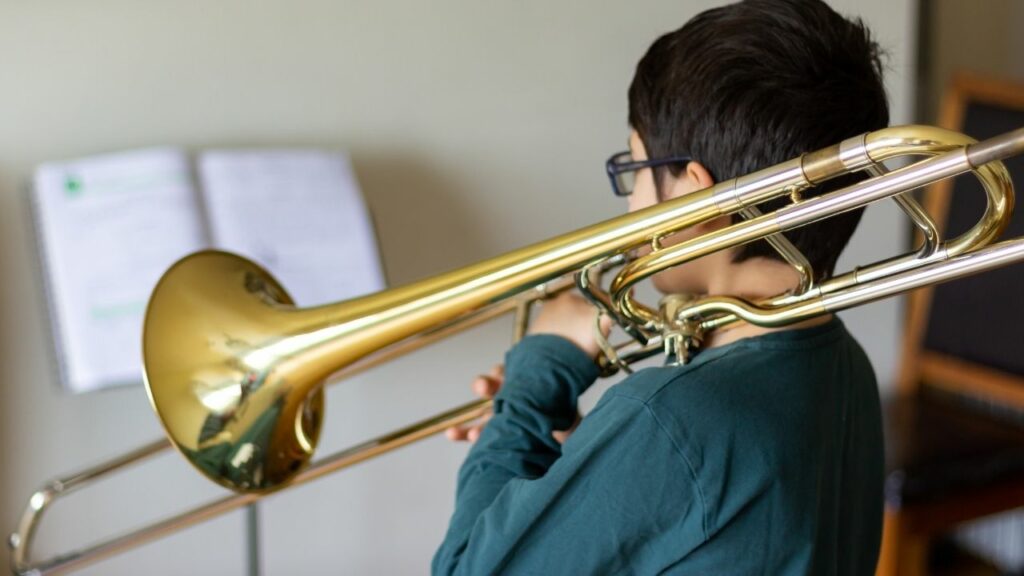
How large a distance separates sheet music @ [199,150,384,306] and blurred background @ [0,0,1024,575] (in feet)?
0.40

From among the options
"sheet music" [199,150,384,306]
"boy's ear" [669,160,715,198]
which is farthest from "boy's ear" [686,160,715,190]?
"sheet music" [199,150,384,306]

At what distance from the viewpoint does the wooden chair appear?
1692mm

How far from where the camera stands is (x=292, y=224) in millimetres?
1445

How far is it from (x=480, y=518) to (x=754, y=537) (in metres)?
0.20

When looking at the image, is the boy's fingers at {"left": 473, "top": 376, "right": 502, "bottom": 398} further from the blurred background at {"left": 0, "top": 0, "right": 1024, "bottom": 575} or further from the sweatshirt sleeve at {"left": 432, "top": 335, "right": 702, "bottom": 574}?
the blurred background at {"left": 0, "top": 0, "right": 1024, "bottom": 575}

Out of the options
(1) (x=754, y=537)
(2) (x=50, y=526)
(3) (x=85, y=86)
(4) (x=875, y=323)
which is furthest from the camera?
(4) (x=875, y=323)

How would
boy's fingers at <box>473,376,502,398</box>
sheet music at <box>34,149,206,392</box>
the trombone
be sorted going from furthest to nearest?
sheet music at <box>34,149,206,392</box> → boy's fingers at <box>473,376,502,398</box> → the trombone

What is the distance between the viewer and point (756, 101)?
0.85 metres

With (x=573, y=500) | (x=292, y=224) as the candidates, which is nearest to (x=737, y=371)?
(x=573, y=500)

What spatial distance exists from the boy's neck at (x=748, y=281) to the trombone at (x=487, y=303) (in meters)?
0.03

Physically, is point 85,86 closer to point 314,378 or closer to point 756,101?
point 314,378

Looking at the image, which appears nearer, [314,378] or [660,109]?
[660,109]

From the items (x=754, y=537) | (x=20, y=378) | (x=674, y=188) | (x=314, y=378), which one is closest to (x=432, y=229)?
(x=20, y=378)

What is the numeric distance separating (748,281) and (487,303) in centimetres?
21
